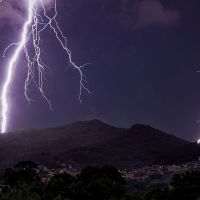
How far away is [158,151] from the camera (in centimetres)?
13825

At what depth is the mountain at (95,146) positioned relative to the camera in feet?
388

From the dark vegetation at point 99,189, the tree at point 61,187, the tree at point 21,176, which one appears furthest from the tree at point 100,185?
the tree at point 21,176

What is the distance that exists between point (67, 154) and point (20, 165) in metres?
78.0

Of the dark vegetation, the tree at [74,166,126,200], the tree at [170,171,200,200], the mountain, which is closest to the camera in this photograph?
the tree at [170,171,200,200]

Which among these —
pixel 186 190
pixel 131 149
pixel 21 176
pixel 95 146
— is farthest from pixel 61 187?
pixel 131 149

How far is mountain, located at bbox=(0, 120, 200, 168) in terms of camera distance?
11838 cm

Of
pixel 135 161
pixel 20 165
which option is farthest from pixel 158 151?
pixel 20 165

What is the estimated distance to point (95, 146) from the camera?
14362 centimetres

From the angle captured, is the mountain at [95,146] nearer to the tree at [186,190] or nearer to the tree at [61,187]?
the tree at [61,187]

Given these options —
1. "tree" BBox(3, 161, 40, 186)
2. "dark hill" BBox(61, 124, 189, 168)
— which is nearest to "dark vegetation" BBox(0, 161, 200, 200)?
"tree" BBox(3, 161, 40, 186)

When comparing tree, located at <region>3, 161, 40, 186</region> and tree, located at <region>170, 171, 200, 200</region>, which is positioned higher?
tree, located at <region>3, 161, 40, 186</region>

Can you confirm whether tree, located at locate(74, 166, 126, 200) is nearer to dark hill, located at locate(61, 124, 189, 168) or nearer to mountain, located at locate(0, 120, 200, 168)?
mountain, located at locate(0, 120, 200, 168)

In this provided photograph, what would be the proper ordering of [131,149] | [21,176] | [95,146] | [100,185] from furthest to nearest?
[131,149] < [95,146] < [21,176] < [100,185]

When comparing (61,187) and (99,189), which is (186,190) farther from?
(61,187)
